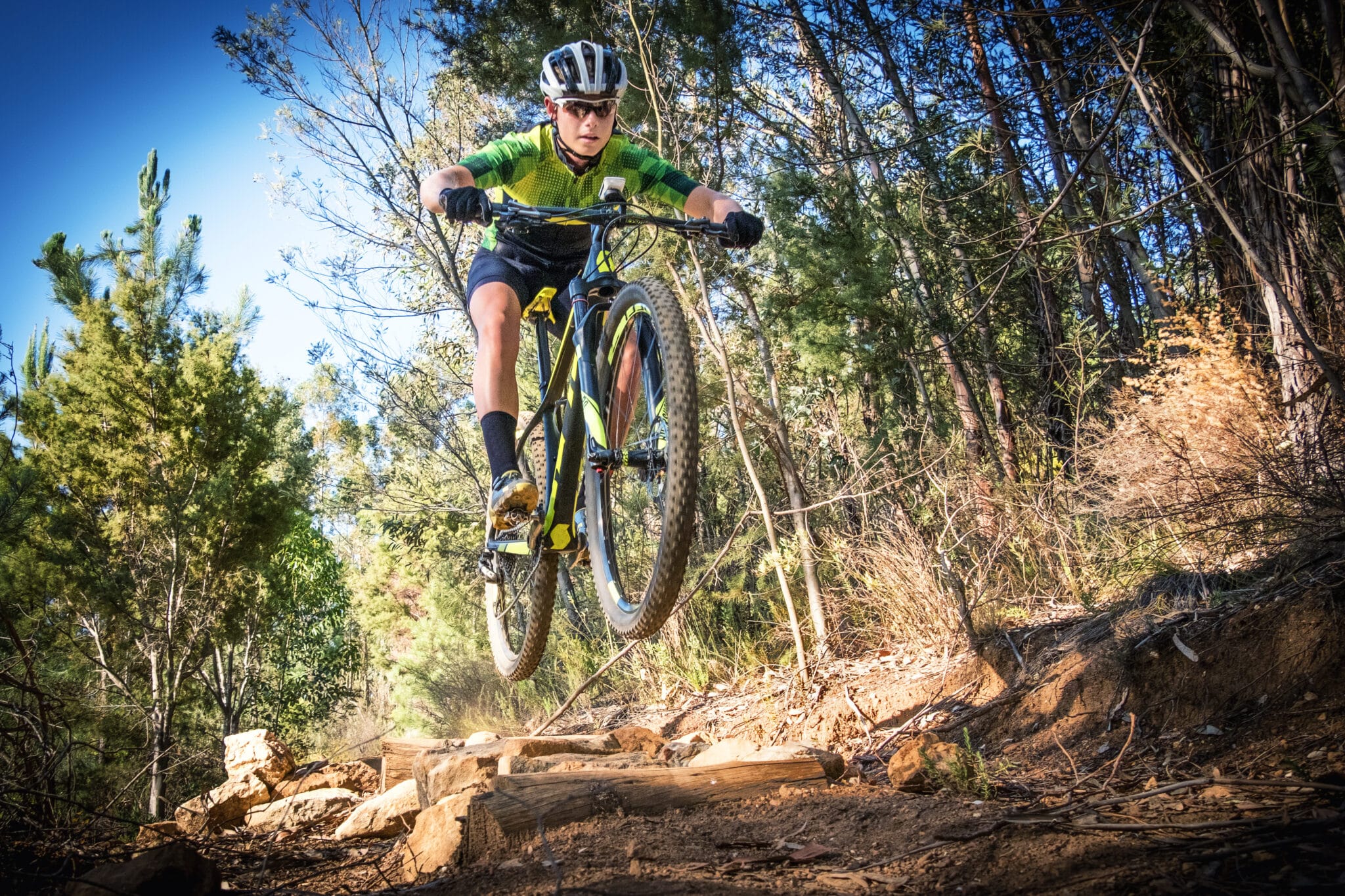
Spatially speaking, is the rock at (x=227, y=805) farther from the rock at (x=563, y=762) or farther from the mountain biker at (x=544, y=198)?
the mountain biker at (x=544, y=198)

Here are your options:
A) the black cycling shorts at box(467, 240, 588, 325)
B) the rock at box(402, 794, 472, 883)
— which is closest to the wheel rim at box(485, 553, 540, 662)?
the black cycling shorts at box(467, 240, 588, 325)

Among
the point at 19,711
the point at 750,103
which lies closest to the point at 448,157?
the point at 750,103

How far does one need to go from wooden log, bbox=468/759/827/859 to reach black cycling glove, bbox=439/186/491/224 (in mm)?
2023

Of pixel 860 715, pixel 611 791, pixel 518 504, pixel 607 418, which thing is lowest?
pixel 860 715

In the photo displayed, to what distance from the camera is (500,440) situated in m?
3.65

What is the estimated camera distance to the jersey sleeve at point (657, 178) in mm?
3812

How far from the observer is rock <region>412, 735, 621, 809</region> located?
3658 mm

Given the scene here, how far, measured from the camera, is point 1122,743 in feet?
11.2

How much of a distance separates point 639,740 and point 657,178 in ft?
10.1

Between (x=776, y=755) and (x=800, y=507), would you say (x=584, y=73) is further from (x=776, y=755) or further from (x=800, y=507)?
(x=800, y=507)

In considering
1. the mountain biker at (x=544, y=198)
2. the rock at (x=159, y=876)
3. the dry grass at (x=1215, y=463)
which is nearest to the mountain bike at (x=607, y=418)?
the mountain biker at (x=544, y=198)

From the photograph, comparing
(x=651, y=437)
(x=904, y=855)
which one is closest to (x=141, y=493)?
(x=651, y=437)

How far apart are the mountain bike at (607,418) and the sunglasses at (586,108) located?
1.01 ft

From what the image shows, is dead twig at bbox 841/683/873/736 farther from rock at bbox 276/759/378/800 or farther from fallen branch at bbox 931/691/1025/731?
rock at bbox 276/759/378/800
